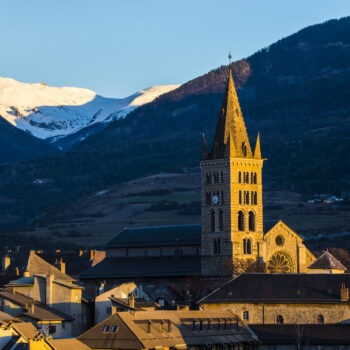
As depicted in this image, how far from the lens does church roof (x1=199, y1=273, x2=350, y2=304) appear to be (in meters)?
114

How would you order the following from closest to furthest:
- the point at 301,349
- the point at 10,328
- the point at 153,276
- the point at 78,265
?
the point at 10,328
the point at 301,349
the point at 153,276
the point at 78,265

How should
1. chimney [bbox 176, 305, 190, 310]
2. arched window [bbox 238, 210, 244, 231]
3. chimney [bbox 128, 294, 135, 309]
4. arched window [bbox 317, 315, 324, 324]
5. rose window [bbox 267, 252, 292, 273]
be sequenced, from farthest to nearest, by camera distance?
arched window [bbox 238, 210, 244, 231] → rose window [bbox 267, 252, 292, 273] → chimney [bbox 176, 305, 190, 310] → chimney [bbox 128, 294, 135, 309] → arched window [bbox 317, 315, 324, 324]

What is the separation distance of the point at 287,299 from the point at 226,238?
25.8 meters

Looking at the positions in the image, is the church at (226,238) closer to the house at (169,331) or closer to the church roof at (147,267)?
the church roof at (147,267)

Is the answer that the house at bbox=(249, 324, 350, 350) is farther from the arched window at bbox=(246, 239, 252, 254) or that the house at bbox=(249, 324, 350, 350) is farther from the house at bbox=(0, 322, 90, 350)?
the arched window at bbox=(246, 239, 252, 254)

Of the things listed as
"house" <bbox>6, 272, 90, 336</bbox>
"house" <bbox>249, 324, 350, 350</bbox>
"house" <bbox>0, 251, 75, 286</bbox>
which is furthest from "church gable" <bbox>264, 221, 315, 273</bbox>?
"house" <bbox>249, 324, 350, 350</bbox>

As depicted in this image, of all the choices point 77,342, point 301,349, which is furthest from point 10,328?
point 301,349

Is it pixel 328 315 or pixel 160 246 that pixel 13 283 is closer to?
pixel 160 246

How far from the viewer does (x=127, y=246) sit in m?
146

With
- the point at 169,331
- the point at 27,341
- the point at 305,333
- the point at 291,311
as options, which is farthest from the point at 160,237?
the point at 27,341

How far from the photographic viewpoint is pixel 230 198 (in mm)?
140125

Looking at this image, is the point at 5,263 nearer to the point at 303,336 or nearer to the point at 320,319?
the point at 320,319

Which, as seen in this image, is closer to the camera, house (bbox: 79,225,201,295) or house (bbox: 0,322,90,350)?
house (bbox: 0,322,90,350)

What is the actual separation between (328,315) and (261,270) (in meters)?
24.0
